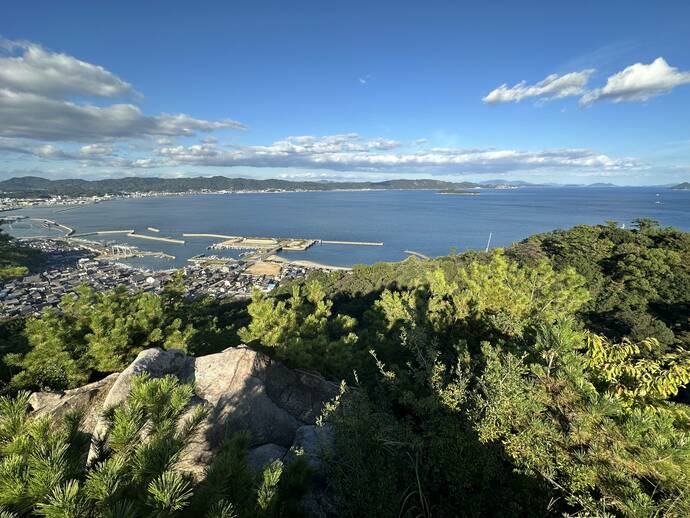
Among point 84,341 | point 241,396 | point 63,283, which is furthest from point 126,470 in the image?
point 63,283

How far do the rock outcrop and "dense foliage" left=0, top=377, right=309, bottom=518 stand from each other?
2.94 meters

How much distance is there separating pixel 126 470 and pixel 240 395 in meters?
5.29

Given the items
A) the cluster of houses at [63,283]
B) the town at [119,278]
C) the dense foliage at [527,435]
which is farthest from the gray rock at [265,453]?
the cluster of houses at [63,283]

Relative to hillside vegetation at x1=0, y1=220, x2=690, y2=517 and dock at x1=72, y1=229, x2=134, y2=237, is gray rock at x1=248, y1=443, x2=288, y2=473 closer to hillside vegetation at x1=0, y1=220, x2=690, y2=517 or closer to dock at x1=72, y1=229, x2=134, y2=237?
hillside vegetation at x1=0, y1=220, x2=690, y2=517

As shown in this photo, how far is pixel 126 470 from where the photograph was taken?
7.52 feet

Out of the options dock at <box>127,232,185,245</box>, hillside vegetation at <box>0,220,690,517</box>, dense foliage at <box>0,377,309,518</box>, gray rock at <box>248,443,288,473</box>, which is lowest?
dock at <box>127,232,185,245</box>

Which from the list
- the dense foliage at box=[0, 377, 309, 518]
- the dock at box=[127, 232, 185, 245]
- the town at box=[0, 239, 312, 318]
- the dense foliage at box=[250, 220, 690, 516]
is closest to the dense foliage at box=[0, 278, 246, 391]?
the dense foliage at box=[250, 220, 690, 516]

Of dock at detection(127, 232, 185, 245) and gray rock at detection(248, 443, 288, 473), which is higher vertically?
gray rock at detection(248, 443, 288, 473)

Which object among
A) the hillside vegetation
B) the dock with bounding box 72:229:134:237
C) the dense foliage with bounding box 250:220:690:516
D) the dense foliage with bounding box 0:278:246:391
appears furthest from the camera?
the dock with bounding box 72:229:134:237

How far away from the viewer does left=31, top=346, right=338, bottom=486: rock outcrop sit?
6090 millimetres

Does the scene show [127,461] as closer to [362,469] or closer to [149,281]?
[362,469]

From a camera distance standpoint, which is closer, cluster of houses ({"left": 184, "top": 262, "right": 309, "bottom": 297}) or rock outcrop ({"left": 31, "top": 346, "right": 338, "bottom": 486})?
rock outcrop ({"left": 31, "top": 346, "right": 338, "bottom": 486})

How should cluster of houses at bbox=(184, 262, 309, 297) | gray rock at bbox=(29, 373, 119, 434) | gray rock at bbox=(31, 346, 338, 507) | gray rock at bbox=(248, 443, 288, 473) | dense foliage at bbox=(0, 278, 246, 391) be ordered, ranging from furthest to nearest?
cluster of houses at bbox=(184, 262, 309, 297), dense foliage at bbox=(0, 278, 246, 391), gray rock at bbox=(29, 373, 119, 434), gray rock at bbox=(31, 346, 338, 507), gray rock at bbox=(248, 443, 288, 473)

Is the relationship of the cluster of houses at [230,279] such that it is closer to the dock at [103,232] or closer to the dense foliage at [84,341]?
the dense foliage at [84,341]
